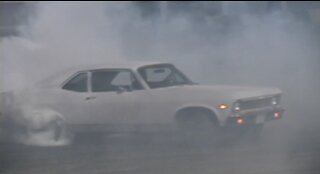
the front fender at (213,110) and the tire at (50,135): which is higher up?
the front fender at (213,110)

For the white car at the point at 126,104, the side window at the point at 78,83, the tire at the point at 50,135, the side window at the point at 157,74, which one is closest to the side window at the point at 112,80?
the white car at the point at 126,104

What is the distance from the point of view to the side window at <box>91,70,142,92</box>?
9609mm

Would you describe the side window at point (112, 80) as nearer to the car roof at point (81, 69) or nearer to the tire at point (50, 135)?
the car roof at point (81, 69)

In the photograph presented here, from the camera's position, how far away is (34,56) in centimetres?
1170

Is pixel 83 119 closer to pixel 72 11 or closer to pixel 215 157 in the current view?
pixel 215 157

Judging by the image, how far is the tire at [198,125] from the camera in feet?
30.0

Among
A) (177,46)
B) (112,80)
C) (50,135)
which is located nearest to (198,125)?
(112,80)

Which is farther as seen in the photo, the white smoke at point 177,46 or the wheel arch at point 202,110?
the white smoke at point 177,46

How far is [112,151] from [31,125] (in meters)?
1.54

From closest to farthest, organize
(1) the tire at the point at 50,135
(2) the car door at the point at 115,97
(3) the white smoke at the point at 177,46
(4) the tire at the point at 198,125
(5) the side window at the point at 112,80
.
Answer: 1. (4) the tire at the point at 198,125
2. (2) the car door at the point at 115,97
3. (5) the side window at the point at 112,80
4. (1) the tire at the point at 50,135
5. (3) the white smoke at the point at 177,46

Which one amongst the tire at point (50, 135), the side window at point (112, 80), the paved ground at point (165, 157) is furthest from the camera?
the tire at point (50, 135)

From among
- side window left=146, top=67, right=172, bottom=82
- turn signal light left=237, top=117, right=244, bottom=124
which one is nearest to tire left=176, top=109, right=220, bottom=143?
turn signal light left=237, top=117, right=244, bottom=124

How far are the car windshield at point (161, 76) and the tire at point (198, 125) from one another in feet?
1.95

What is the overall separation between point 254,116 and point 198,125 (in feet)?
2.36
